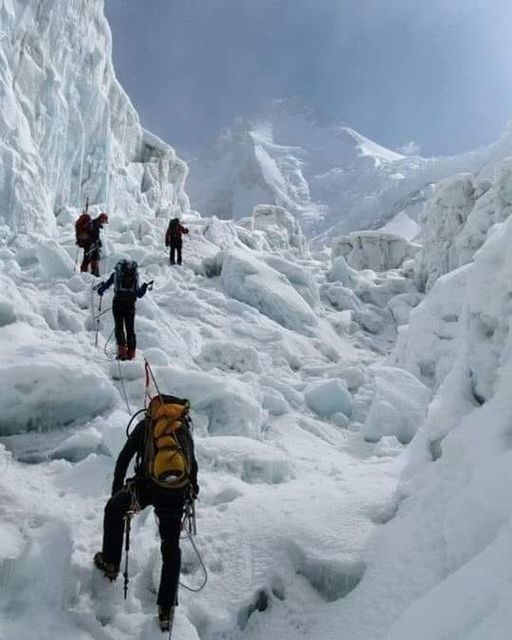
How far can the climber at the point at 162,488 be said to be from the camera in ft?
12.1

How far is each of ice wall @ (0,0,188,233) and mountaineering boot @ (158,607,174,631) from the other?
16904 mm

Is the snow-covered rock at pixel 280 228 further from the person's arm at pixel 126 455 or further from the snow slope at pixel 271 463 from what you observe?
the person's arm at pixel 126 455

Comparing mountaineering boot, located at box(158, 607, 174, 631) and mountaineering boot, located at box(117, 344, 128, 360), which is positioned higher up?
mountaineering boot, located at box(117, 344, 128, 360)

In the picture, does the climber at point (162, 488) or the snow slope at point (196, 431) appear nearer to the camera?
the climber at point (162, 488)

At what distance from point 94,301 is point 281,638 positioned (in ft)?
29.3

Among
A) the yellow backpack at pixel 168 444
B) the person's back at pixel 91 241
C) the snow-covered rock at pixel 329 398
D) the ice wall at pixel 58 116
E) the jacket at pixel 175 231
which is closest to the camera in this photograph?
the yellow backpack at pixel 168 444

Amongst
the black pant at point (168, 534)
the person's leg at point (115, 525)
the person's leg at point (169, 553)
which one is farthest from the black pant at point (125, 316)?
the person's leg at point (169, 553)

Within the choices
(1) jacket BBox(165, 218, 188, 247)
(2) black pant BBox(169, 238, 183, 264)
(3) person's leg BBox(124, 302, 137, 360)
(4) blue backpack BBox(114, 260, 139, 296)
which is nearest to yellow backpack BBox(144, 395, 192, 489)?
(3) person's leg BBox(124, 302, 137, 360)

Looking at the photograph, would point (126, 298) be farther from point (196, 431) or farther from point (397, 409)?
point (397, 409)

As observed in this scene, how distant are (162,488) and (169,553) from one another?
18.6 inches

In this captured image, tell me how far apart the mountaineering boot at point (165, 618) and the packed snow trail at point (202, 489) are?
8 centimetres

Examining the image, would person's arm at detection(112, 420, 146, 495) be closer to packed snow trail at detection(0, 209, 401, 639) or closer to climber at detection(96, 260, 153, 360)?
packed snow trail at detection(0, 209, 401, 639)

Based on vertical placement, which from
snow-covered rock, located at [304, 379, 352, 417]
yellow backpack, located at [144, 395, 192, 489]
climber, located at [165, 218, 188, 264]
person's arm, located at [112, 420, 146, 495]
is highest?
climber, located at [165, 218, 188, 264]

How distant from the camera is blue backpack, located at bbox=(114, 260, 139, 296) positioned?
→ 8.48m
